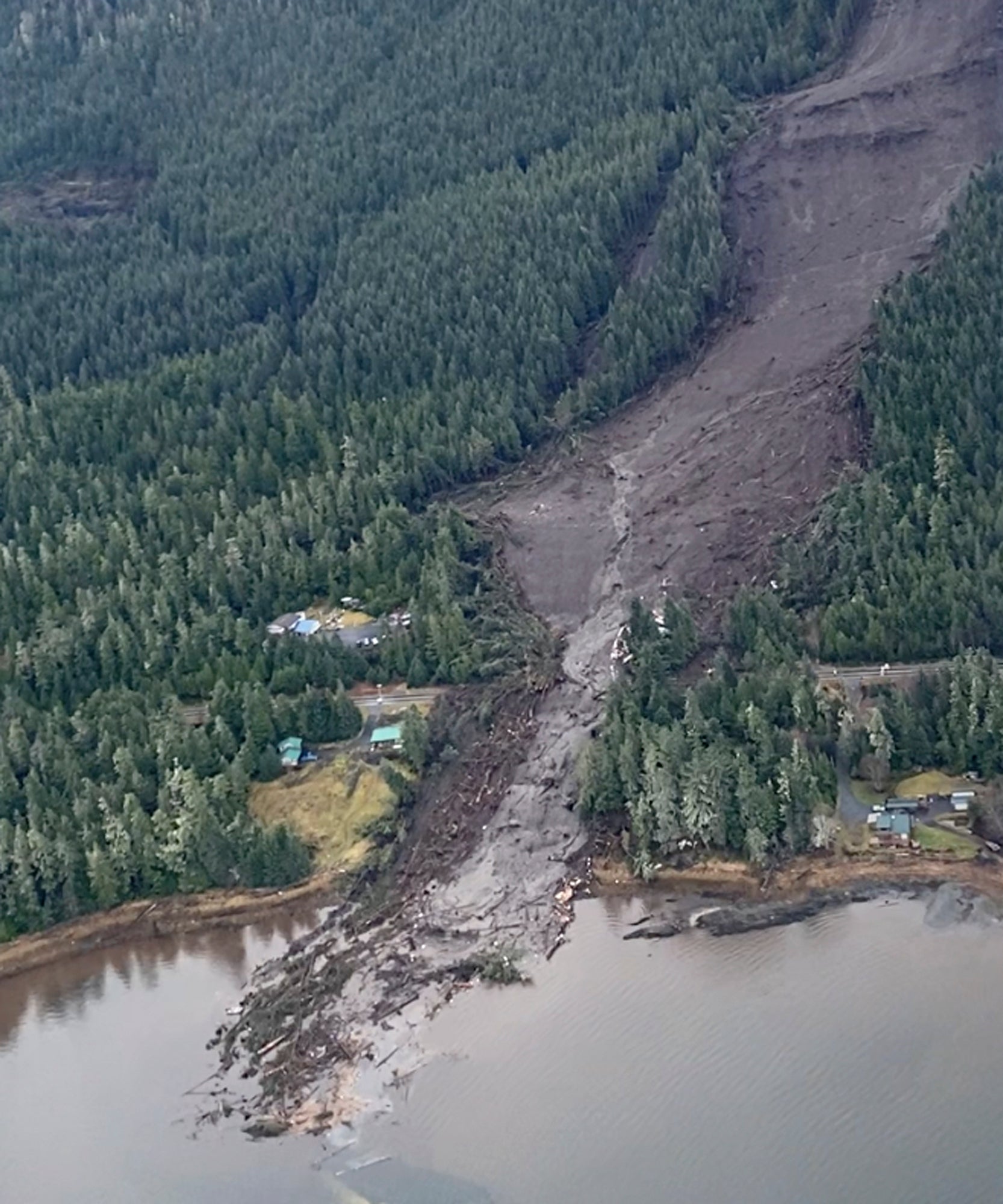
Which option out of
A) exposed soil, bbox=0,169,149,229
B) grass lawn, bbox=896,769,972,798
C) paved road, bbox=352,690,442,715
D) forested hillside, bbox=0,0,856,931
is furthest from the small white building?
exposed soil, bbox=0,169,149,229

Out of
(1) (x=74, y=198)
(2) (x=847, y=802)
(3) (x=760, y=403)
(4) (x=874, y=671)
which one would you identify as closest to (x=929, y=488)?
(4) (x=874, y=671)

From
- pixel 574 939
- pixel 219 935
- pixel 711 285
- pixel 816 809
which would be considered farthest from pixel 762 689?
pixel 711 285

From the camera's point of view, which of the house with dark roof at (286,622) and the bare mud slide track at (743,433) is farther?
the house with dark roof at (286,622)

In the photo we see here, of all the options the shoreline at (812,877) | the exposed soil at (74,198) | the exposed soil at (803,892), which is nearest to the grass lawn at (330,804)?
the shoreline at (812,877)

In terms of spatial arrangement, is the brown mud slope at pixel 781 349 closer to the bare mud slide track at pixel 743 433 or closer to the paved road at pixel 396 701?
the bare mud slide track at pixel 743 433

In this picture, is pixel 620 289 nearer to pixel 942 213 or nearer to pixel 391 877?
pixel 942 213

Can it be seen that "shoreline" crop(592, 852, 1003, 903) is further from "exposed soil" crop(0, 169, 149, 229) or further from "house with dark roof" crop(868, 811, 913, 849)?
"exposed soil" crop(0, 169, 149, 229)
